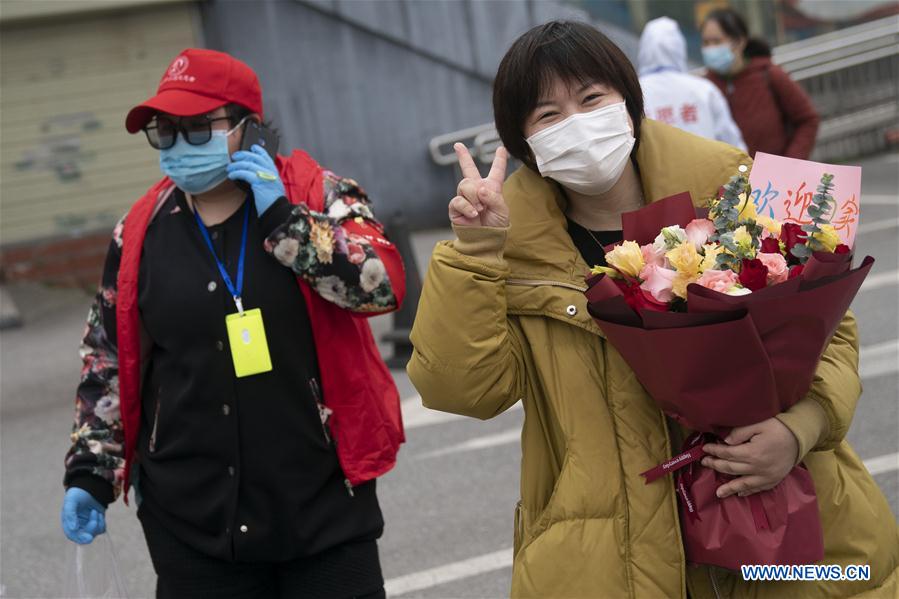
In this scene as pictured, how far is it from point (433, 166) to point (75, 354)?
581 centimetres

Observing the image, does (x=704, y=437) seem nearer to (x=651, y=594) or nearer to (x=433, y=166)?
(x=651, y=594)

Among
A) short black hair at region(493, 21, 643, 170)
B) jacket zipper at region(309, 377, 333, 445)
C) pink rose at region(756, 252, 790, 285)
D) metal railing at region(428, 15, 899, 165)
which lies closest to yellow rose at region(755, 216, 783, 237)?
pink rose at region(756, 252, 790, 285)

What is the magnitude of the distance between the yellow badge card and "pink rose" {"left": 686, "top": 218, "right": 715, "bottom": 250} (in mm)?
1239

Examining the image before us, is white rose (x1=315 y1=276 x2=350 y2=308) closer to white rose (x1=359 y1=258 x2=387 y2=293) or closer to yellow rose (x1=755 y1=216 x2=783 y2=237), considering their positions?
white rose (x1=359 y1=258 x2=387 y2=293)

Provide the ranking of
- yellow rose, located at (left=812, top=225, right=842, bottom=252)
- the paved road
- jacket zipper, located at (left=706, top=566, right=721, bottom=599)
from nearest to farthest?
yellow rose, located at (left=812, top=225, right=842, bottom=252)
jacket zipper, located at (left=706, top=566, right=721, bottom=599)
the paved road

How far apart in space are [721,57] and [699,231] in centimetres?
549

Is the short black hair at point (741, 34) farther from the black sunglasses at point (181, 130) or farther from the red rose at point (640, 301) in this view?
the red rose at point (640, 301)

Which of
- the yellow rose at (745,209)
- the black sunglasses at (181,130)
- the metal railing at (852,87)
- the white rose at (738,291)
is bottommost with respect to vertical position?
the metal railing at (852,87)

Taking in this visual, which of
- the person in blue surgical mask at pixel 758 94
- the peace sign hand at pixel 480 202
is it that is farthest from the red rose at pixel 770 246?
the person in blue surgical mask at pixel 758 94

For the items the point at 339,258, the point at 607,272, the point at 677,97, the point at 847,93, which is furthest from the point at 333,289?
the point at 847,93

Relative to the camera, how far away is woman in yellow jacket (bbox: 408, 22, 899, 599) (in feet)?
7.75

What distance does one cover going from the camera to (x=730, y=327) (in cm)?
211

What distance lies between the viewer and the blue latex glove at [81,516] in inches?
126

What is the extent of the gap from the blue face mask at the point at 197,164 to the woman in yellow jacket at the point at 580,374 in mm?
911
